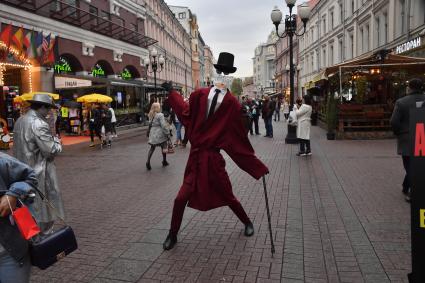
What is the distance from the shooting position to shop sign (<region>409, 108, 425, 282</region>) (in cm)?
265

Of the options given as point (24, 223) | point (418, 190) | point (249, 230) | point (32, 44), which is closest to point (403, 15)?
point (32, 44)

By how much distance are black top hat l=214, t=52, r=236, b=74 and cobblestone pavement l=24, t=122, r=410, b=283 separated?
200 cm

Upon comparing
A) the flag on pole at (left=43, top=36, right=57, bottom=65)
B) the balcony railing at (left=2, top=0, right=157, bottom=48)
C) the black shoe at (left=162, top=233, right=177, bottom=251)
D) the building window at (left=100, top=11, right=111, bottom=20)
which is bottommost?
the black shoe at (left=162, top=233, right=177, bottom=251)

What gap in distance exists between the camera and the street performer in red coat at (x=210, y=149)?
429cm

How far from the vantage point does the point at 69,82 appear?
21.1m

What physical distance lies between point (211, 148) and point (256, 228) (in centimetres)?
135

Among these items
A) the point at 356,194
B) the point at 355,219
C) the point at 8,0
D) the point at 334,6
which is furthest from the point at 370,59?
the point at 334,6

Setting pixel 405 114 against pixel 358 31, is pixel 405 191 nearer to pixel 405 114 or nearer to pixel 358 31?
pixel 405 114

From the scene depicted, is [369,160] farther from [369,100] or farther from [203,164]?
[369,100]

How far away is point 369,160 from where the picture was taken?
9.73m

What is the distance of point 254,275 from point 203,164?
1.26 meters

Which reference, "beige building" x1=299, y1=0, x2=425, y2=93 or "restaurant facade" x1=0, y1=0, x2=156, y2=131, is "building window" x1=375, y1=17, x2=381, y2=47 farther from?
"restaurant facade" x1=0, y1=0, x2=156, y2=131

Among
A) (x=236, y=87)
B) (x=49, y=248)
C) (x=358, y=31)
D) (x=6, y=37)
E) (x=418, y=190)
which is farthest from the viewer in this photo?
(x=236, y=87)

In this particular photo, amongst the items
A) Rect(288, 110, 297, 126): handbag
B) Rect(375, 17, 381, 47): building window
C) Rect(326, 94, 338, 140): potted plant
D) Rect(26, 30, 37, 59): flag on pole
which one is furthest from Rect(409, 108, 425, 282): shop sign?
Rect(375, 17, 381, 47): building window
